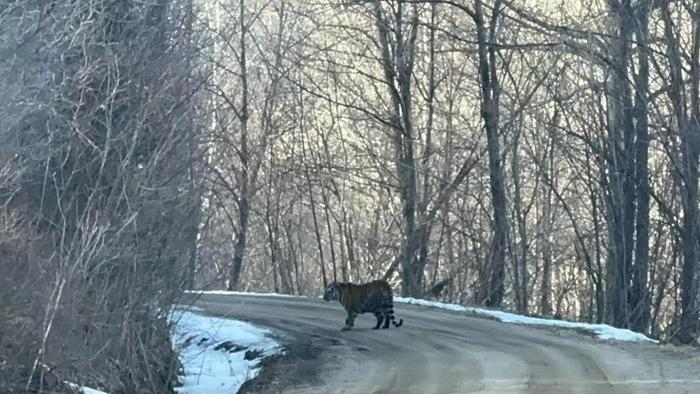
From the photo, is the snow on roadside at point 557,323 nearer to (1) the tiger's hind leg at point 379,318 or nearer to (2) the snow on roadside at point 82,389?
(1) the tiger's hind leg at point 379,318

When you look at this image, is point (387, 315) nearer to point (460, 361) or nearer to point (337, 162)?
point (460, 361)

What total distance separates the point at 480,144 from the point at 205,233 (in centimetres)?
2208

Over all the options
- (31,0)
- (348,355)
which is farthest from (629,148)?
(31,0)

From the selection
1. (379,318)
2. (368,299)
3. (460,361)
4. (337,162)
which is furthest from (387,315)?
(337,162)

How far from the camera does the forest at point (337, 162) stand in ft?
47.0

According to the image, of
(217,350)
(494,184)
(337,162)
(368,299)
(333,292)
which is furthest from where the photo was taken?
(337,162)

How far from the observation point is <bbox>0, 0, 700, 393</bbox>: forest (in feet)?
47.0

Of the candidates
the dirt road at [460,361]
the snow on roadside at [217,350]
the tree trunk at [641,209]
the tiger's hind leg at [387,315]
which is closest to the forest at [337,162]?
the tree trunk at [641,209]

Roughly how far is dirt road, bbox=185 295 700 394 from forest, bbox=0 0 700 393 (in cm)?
200

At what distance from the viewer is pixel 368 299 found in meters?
22.0

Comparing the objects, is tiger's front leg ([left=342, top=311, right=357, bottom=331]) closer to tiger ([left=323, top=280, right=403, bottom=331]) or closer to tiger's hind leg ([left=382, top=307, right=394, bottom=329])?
tiger ([left=323, top=280, right=403, bottom=331])

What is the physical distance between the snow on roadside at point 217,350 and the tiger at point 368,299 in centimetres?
141

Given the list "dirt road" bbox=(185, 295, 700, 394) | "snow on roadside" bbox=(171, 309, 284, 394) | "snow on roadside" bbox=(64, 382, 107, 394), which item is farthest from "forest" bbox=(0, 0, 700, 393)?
"dirt road" bbox=(185, 295, 700, 394)

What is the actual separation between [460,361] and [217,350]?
5.21 meters
